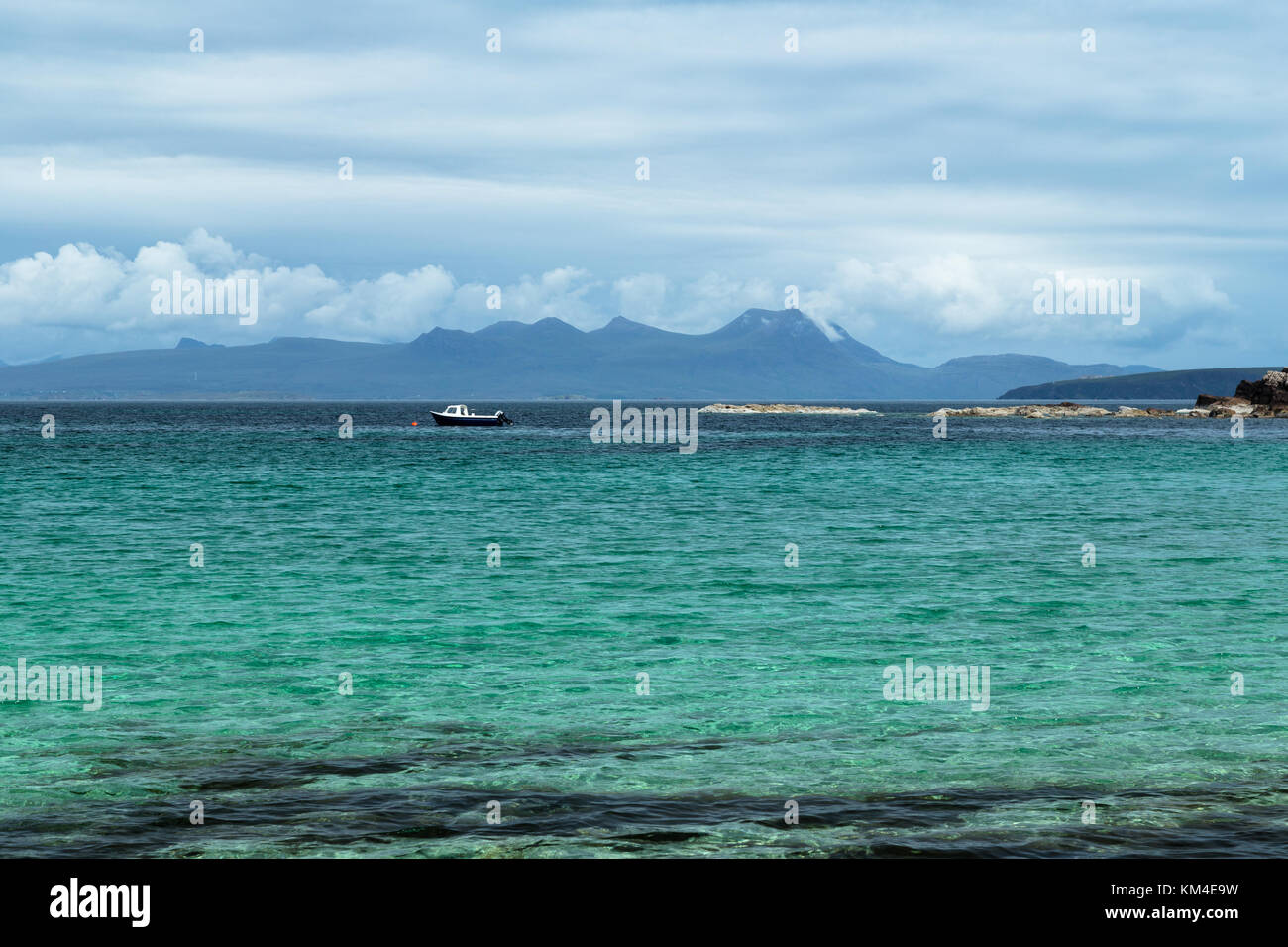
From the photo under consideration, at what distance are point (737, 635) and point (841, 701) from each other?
6.35m

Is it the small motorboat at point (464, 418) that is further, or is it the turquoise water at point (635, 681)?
the small motorboat at point (464, 418)

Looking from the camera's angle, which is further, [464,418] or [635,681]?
[464,418]

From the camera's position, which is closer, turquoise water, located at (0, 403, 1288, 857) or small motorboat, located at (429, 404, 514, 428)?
turquoise water, located at (0, 403, 1288, 857)

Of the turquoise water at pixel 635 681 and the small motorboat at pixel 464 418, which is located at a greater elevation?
the small motorboat at pixel 464 418

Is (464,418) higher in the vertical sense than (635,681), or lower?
higher

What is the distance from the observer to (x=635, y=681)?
21.7 metres

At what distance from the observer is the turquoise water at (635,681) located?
13320 millimetres

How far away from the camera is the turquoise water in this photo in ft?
43.7

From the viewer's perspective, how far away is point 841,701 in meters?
19.9

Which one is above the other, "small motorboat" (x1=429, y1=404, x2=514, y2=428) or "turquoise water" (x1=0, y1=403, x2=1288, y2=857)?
"small motorboat" (x1=429, y1=404, x2=514, y2=428)
